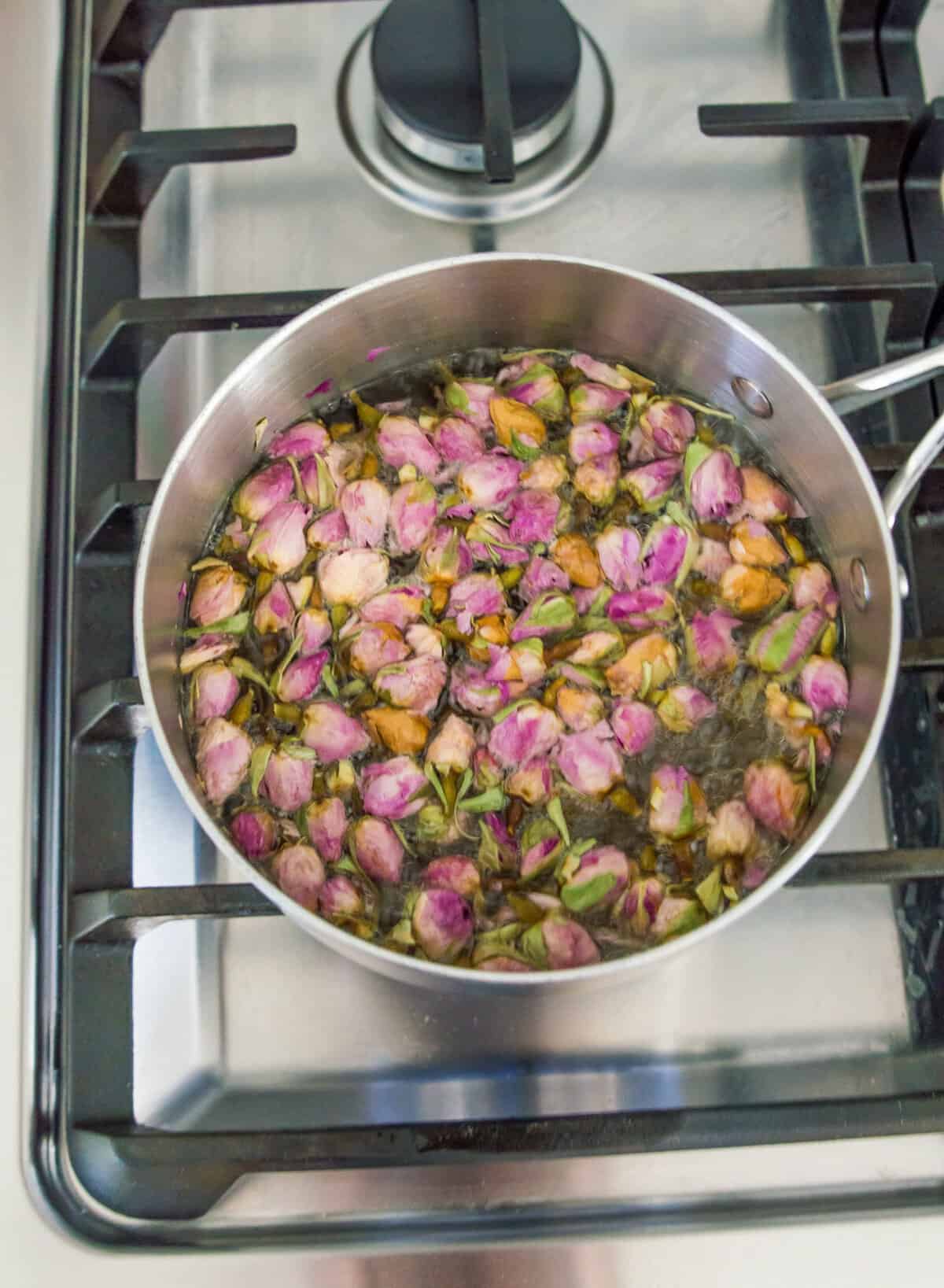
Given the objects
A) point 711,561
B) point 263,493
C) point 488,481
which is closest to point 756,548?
point 711,561

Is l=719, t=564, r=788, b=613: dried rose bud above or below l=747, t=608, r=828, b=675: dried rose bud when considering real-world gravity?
above

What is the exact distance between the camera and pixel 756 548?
0.53 meters

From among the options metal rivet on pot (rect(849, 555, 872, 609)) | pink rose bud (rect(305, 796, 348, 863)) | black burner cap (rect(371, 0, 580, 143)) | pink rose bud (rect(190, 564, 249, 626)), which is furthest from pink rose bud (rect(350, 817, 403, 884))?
black burner cap (rect(371, 0, 580, 143))

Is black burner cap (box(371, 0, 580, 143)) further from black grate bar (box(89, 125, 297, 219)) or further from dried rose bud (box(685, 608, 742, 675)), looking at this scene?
dried rose bud (box(685, 608, 742, 675))

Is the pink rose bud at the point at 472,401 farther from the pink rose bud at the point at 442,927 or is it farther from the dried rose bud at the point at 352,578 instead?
the pink rose bud at the point at 442,927

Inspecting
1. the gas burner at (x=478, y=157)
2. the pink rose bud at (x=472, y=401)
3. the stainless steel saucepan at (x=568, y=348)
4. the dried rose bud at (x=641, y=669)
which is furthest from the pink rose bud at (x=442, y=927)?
the gas burner at (x=478, y=157)

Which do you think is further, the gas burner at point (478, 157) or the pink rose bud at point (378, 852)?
the gas burner at point (478, 157)

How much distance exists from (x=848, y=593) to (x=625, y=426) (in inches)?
5.1

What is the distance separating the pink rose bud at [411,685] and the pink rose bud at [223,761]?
6 centimetres

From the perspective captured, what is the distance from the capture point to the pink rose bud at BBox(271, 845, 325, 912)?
0.47 m

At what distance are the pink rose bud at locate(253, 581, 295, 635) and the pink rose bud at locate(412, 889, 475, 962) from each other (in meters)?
0.14

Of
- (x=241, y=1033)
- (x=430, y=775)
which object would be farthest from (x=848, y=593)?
(x=241, y=1033)

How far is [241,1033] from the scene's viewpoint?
495 millimetres

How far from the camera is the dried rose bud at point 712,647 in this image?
52 centimetres
